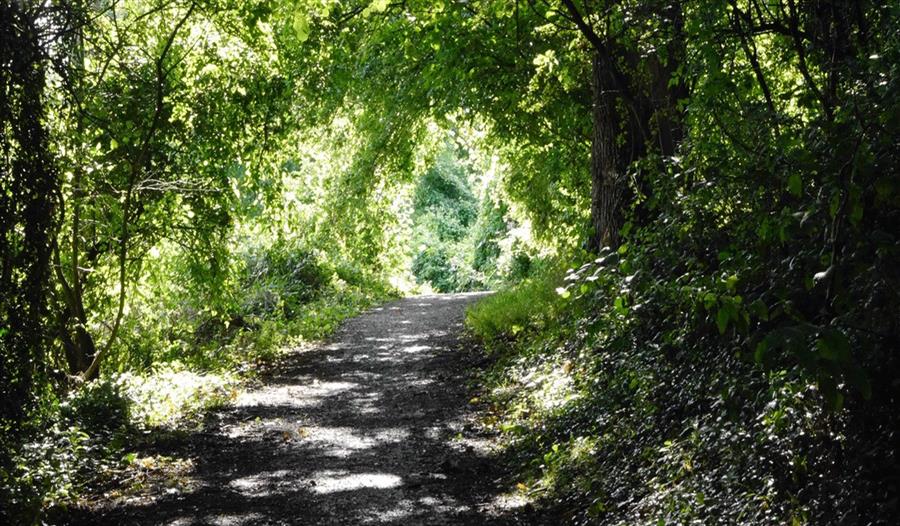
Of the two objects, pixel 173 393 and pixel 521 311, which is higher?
pixel 521 311

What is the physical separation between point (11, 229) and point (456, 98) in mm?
7933

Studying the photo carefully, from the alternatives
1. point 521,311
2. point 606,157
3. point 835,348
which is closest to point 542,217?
point 521,311

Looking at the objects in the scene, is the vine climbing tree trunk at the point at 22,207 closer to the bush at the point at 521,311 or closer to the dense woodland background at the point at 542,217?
the dense woodland background at the point at 542,217

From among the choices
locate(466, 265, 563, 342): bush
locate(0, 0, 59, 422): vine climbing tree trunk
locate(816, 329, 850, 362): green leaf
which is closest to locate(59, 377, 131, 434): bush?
locate(0, 0, 59, 422): vine climbing tree trunk

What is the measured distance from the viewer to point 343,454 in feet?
26.1

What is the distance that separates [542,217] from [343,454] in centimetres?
798

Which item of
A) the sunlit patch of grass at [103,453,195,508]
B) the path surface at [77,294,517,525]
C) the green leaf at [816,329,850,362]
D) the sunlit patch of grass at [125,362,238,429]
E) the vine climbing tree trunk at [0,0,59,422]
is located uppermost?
the vine climbing tree trunk at [0,0,59,422]

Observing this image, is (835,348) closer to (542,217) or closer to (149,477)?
(149,477)

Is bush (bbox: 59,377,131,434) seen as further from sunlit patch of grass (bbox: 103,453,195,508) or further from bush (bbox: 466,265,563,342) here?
bush (bbox: 466,265,563,342)

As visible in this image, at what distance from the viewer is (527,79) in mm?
10938

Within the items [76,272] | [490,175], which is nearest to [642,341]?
[76,272]

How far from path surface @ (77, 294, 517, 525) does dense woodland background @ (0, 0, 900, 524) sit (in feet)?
1.76

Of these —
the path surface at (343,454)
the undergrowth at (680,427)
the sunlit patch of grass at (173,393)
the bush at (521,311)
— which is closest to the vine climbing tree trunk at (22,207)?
the path surface at (343,454)

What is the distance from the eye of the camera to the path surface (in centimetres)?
628
